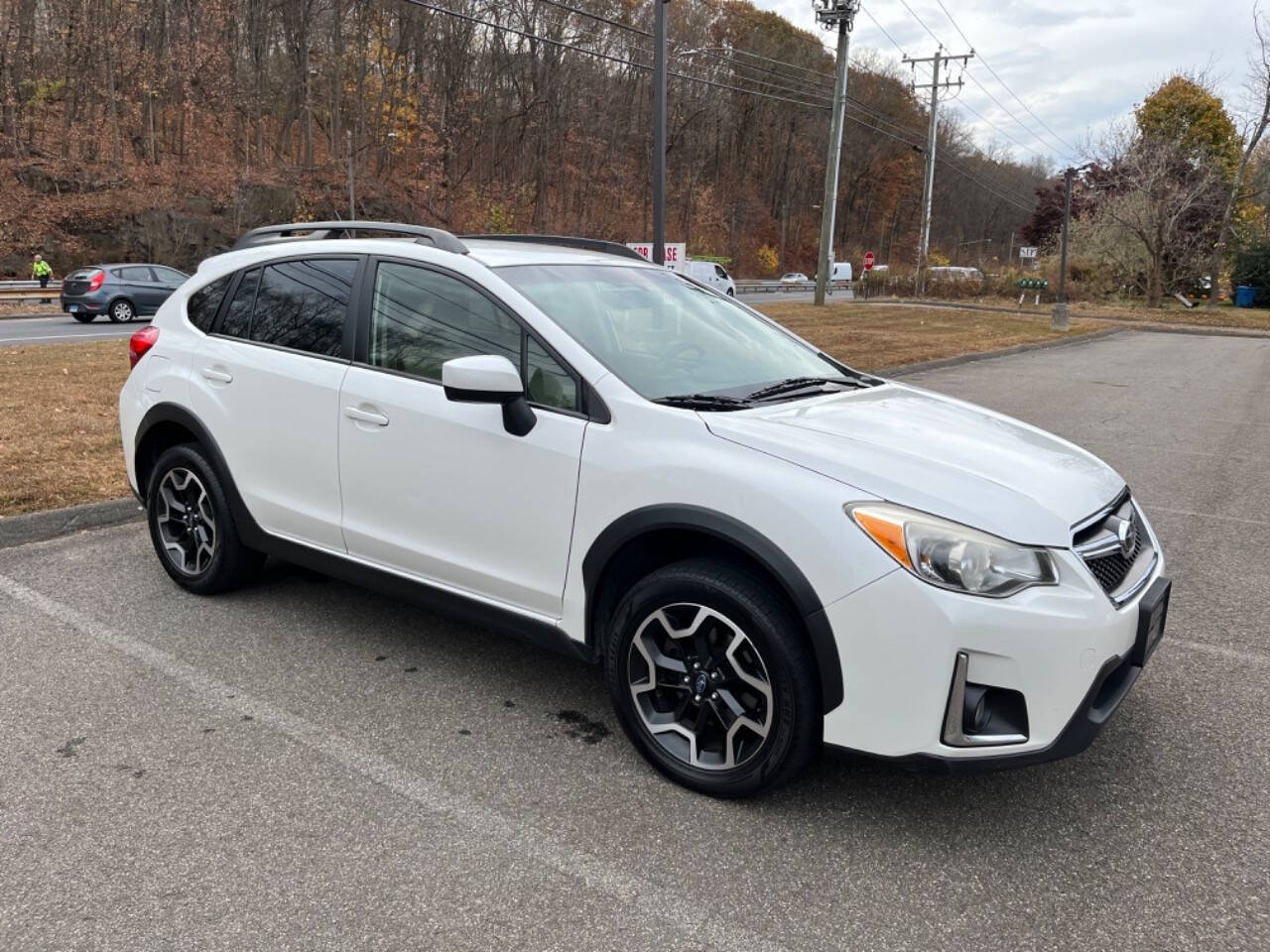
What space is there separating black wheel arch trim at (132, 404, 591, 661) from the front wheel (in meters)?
19.5

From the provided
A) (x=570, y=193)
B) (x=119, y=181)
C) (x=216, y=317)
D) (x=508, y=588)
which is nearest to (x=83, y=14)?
(x=119, y=181)

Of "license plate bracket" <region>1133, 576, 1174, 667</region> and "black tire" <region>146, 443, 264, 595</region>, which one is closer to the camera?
"license plate bracket" <region>1133, 576, 1174, 667</region>

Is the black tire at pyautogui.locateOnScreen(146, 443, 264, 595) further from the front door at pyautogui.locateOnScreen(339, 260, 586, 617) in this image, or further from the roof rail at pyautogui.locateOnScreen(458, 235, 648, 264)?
the roof rail at pyautogui.locateOnScreen(458, 235, 648, 264)

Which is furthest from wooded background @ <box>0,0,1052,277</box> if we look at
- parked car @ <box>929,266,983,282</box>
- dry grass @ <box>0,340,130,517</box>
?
parked car @ <box>929,266,983,282</box>

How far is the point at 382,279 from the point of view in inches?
151

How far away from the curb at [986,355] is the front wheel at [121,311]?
1731 cm

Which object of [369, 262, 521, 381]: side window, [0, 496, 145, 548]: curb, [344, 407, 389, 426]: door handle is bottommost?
[0, 496, 145, 548]: curb

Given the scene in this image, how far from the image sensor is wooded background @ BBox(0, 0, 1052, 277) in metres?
34.1

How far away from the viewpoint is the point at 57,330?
19328 mm

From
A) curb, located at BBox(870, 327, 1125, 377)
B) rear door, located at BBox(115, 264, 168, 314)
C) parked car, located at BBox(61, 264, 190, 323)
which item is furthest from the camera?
rear door, located at BBox(115, 264, 168, 314)

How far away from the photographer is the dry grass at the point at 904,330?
16.8 m

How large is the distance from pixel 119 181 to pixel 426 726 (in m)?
38.8

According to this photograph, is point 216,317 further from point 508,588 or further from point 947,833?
point 947,833

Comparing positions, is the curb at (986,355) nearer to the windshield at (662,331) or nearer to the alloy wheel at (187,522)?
the windshield at (662,331)
